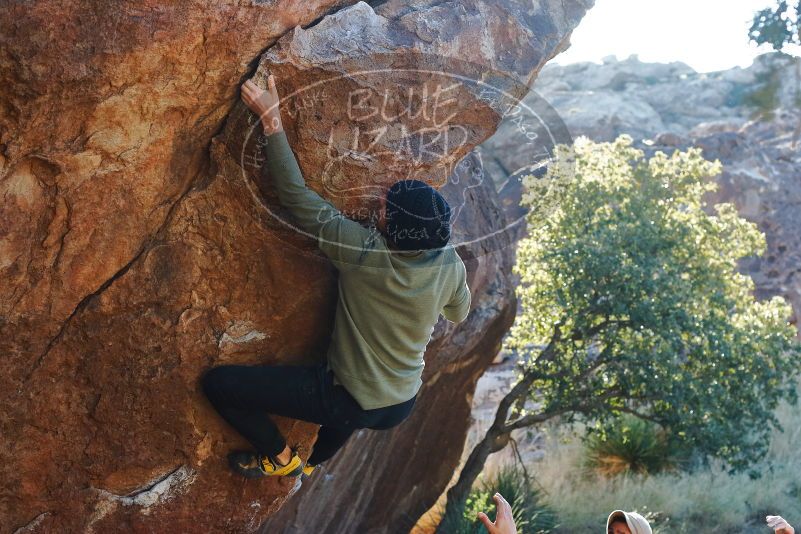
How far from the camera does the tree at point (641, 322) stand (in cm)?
913

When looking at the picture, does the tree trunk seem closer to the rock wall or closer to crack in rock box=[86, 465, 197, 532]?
the rock wall

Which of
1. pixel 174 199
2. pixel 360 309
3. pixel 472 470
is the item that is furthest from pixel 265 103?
pixel 472 470

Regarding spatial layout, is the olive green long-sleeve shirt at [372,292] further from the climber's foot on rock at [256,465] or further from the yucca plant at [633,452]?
the yucca plant at [633,452]

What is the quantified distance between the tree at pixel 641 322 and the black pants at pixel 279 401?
376cm

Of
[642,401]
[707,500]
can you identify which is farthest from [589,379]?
[707,500]

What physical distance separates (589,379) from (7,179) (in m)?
7.06

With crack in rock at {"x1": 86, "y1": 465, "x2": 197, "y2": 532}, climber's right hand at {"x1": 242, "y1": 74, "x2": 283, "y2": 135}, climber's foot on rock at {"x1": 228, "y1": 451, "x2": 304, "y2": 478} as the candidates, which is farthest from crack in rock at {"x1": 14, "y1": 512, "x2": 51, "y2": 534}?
climber's right hand at {"x1": 242, "y1": 74, "x2": 283, "y2": 135}

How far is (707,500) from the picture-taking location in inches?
453

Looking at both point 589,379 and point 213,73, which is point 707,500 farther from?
point 213,73

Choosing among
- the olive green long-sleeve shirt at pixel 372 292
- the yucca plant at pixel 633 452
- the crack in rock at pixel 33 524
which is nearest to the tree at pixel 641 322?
the yucca plant at pixel 633 452

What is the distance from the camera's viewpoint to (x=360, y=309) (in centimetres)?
470

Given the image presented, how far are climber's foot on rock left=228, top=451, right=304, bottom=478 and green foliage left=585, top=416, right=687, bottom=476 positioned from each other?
7.99 metres

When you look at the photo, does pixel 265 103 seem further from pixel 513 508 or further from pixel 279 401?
pixel 513 508

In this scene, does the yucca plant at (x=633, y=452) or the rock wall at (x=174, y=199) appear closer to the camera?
the rock wall at (x=174, y=199)
